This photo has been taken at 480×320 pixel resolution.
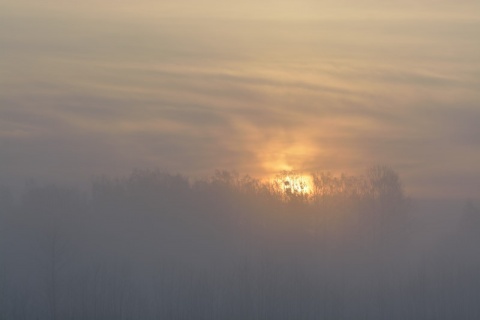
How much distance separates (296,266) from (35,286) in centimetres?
1210

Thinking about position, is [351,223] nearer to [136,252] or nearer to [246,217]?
[246,217]

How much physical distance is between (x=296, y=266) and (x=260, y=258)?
2.00m

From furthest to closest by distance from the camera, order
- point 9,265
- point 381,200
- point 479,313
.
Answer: point 381,200
point 9,265
point 479,313

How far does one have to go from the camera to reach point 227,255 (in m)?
44.2

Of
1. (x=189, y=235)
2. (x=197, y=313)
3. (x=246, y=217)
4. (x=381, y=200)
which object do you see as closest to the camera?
(x=197, y=313)

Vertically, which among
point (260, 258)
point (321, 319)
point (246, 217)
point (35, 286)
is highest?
point (246, 217)

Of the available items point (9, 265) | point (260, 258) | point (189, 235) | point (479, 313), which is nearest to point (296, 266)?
point (260, 258)

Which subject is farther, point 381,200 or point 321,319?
point 381,200

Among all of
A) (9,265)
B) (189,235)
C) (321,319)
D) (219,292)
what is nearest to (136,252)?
(189,235)

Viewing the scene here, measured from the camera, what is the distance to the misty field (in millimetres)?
33219

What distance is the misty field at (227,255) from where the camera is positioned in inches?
1308

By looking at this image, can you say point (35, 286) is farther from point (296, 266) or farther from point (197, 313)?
point (296, 266)

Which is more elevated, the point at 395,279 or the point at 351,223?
the point at 351,223

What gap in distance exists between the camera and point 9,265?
38.0 metres
